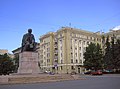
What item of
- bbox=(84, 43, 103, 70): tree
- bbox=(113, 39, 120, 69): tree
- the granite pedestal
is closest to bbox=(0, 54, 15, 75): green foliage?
bbox=(84, 43, 103, 70): tree

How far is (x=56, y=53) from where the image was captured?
81938 mm

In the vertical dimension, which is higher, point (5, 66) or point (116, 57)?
point (116, 57)

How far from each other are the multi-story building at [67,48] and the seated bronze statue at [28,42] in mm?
46297

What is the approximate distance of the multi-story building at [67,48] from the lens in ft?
249

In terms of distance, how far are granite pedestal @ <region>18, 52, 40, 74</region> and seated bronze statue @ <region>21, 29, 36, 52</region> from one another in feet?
2.68

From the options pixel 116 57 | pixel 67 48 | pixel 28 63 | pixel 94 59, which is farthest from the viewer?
pixel 67 48

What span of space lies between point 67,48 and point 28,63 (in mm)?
49741

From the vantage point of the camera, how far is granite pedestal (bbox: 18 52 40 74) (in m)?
26.2

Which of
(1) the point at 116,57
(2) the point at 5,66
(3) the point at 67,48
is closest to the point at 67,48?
(3) the point at 67,48

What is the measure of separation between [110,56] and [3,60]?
108ft

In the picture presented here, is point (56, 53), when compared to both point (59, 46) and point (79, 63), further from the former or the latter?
point (79, 63)

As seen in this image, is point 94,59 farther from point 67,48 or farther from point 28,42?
point 28,42

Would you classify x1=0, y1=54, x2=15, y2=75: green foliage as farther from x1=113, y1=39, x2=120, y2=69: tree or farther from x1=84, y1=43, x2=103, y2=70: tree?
x1=113, y1=39, x2=120, y2=69: tree

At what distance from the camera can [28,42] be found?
27.7 metres
